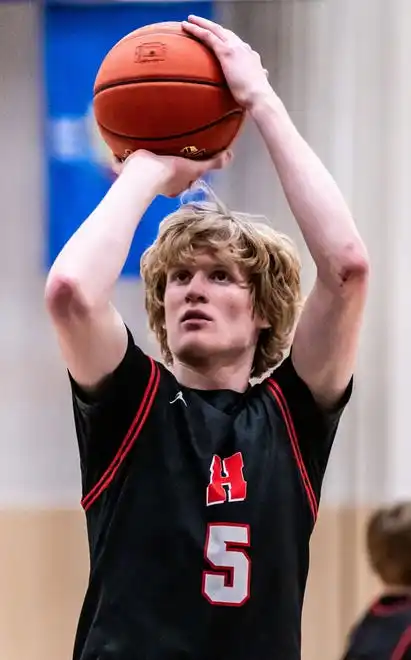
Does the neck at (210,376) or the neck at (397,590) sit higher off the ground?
the neck at (210,376)

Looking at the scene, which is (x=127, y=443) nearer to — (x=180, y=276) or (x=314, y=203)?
(x=180, y=276)

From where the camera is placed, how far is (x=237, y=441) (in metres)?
1.20

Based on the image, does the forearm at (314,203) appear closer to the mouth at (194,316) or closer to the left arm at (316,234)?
the left arm at (316,234)

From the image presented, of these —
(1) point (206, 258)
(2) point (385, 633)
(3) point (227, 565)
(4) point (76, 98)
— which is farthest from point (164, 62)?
(4) point (76, 98)

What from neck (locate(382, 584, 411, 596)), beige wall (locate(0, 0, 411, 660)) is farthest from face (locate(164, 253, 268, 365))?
beige wall (locate(0, 0, 411, 660))

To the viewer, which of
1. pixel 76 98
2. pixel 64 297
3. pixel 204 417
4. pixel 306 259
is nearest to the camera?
A: pixel 64 297

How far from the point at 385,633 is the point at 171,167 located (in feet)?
2.06

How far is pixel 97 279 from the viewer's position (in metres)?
1.12

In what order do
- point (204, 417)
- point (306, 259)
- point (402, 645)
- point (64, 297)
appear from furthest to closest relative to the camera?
point (306, 259)
point (204, 417)
point (64, 297)
point (402, 645)

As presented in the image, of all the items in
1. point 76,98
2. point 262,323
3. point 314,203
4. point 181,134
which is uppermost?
point 76,98

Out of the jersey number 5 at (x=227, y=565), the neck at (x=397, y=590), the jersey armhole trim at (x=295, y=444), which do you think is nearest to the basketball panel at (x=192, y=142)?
the jersey armhole trim at (x=295, y=444)

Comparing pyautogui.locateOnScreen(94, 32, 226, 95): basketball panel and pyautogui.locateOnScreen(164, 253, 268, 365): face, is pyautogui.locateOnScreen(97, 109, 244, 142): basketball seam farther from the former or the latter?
pyautogui.locateOnScreen(164, 253, 268, 365): face

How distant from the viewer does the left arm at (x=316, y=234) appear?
1.16 m

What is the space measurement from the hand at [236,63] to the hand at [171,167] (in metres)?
0.10
